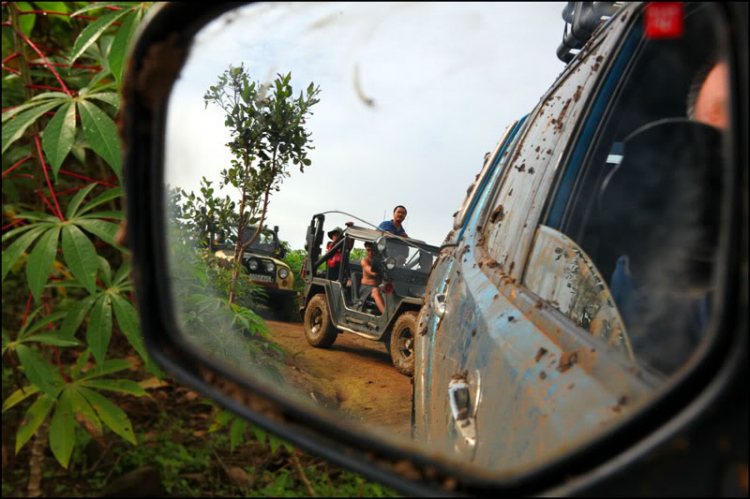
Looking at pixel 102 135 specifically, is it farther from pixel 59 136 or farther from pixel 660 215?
pixel 660 215

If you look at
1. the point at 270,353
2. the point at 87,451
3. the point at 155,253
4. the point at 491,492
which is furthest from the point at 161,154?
the point at 87,451

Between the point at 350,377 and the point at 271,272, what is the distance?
0.31 m

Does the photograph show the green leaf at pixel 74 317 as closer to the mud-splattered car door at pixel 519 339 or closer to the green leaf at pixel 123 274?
the green leaf at pixel 123 274

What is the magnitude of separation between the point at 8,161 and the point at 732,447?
297 centimetres

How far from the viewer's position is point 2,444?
3225 mm

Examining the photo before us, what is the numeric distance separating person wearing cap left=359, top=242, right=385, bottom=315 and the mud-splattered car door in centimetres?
16

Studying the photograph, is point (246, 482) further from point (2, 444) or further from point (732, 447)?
point (732, 447)

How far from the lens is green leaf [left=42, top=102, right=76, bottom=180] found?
192 centimetres

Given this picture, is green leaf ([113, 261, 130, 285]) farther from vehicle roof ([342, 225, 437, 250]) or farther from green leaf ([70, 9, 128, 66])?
vehicle roof ([342, 225, 437, 250])

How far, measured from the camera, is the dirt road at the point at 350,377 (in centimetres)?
101

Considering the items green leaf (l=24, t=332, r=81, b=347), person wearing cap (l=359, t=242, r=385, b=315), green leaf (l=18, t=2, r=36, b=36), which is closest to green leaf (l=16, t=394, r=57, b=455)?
green leaf (l=24, t=332, r=81, b=347)

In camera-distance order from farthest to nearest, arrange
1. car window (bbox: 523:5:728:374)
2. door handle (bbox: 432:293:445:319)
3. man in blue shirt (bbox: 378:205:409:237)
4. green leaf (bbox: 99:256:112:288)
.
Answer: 1. green leaf (bbox: 99:256:112:288)
2. door handle (bbox: 432:293:445:319)
3. man in blue shirt (bbox: 378:205:409:237)
4. car window (bbox: 523:5:728:374)

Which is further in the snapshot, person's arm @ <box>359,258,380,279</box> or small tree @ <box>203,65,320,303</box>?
person's arm @ <box>359,258,380,279</box>

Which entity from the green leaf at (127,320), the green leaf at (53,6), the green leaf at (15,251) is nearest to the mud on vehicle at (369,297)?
the green leaf at (127,320)
